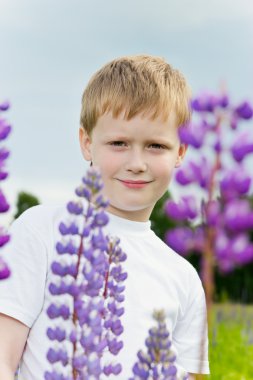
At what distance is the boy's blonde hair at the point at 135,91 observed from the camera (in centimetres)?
302

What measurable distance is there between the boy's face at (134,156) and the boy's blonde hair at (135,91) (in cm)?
6

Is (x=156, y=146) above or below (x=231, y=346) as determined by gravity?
above

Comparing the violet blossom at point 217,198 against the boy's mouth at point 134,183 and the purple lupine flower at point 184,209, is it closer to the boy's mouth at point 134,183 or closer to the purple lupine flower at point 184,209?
the purple lupine flower at point 184,209

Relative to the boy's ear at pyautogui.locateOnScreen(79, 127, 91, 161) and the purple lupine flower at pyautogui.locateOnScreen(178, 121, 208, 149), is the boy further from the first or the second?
the purple lupine flower at pyautogui.locateOnScreen(178, 121, 208, 149)

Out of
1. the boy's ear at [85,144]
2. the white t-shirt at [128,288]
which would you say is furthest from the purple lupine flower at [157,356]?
the boy's ear at [85,144]

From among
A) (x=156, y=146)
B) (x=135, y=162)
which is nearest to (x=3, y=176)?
(x=135, y=162)

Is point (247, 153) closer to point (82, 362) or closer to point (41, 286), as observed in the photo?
point (82, 362)

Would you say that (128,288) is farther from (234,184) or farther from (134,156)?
(234,184)

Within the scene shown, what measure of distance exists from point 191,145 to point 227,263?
9.3 inches

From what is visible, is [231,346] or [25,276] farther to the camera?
[231,346]

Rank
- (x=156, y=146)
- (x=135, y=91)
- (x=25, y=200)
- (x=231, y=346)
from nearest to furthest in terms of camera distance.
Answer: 1. (x=156, y=146)
2. (x=135, y=91)
3. (x=231, y=346)
4. (x=25, y=200)

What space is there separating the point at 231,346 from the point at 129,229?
362 cm

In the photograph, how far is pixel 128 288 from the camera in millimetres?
3025

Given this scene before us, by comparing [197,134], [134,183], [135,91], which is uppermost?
[197,134]
